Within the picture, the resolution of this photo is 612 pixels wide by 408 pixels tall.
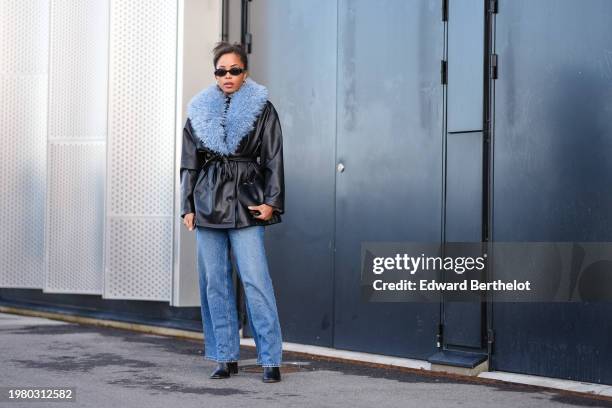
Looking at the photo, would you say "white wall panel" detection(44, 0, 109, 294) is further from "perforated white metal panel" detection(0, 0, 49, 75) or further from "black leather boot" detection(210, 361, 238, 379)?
"black leather boot" detection(210, 361, 238, 379)

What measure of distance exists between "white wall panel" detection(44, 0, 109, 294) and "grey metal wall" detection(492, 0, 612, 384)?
393cm

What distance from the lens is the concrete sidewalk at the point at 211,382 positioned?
190 inches

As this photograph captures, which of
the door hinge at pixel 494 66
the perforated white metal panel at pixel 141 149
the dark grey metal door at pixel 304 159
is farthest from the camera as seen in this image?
the perforated white metal panel at pixel 141 149

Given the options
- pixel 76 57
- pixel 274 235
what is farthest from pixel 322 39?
pixel 76 57

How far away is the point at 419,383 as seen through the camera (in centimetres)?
554

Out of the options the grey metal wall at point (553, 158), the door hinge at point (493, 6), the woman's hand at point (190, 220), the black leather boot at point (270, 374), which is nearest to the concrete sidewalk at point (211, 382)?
the black leather boot at point (270, 374)

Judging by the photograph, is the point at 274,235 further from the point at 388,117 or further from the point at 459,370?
the point at 459,370

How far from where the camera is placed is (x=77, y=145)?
8.89 m

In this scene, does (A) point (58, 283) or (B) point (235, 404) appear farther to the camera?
(A) point (58, 283)

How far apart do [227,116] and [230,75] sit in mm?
224

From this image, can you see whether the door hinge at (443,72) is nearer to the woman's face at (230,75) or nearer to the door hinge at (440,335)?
the woman's face at (230,75)

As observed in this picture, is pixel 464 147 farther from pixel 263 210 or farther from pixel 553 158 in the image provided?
pixel 263 210

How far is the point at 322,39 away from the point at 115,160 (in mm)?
2269

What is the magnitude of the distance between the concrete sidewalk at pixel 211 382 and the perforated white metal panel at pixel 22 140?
268cm
